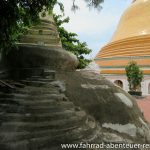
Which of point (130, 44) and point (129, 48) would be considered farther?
point (130, 44)

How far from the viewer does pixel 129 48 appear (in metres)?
30.6

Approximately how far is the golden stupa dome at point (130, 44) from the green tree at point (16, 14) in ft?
75.8

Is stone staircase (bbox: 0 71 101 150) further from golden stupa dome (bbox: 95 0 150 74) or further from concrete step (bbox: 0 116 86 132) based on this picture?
golden stupa dome (bbox: 95 0 150 74)

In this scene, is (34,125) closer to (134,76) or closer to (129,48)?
(134,76)

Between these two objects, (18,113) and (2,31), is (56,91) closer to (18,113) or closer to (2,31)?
(18,113)

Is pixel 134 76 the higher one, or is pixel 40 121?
pixel 134 76

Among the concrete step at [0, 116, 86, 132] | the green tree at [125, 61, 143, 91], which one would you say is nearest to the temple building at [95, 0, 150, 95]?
the green tree at [125, 61, 143, 91]

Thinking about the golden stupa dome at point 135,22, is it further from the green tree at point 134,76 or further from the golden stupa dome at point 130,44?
the green tree at point 134,76

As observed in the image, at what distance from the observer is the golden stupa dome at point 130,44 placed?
29.0 meters

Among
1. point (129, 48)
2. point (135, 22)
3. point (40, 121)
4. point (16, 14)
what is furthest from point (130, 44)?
point (40, 121)

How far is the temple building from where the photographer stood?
1118 inches

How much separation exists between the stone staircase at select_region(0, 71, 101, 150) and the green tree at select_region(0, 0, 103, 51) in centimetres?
93

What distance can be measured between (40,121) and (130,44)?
2748cm

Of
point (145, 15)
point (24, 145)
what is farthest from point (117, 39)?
point (24, 145)
